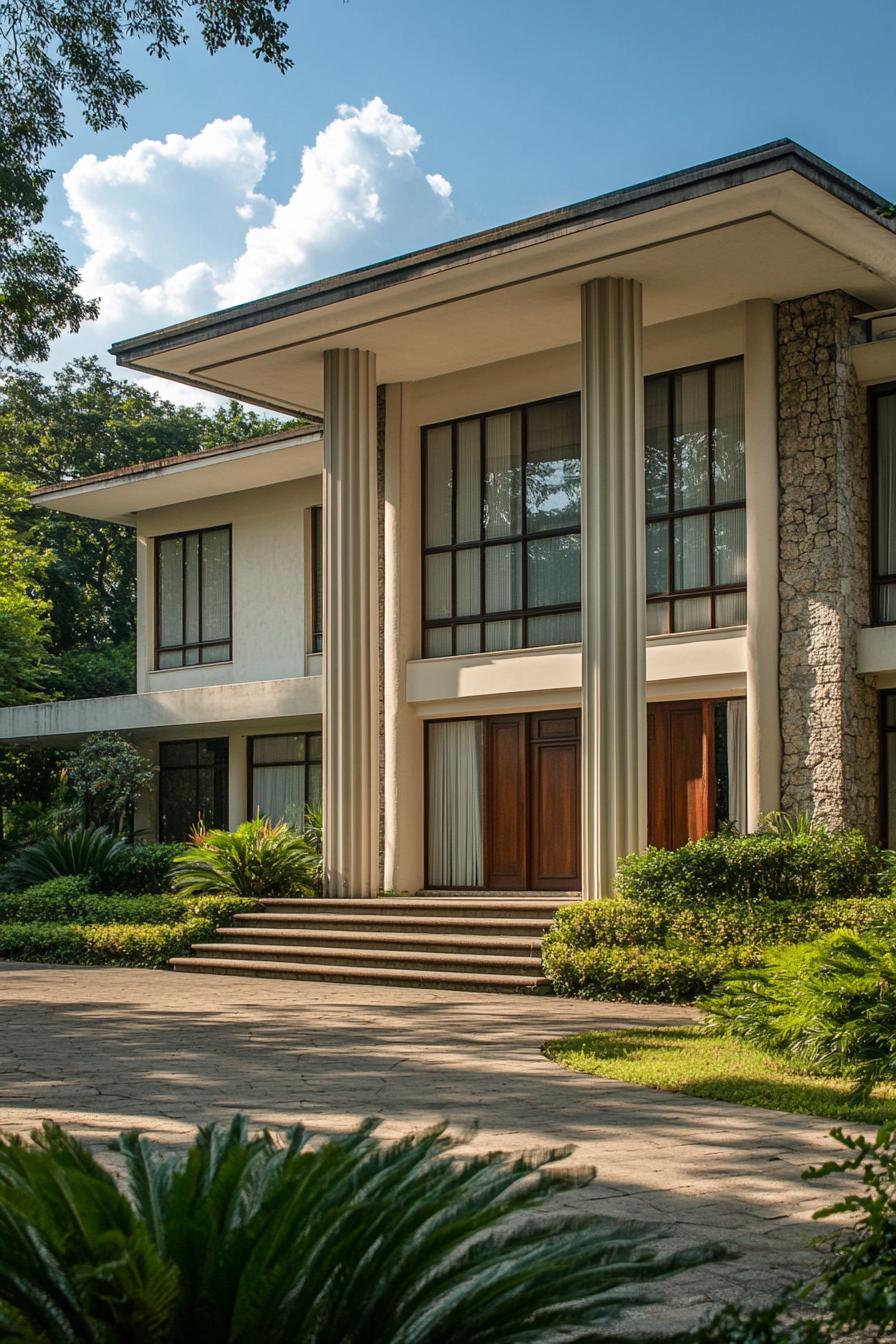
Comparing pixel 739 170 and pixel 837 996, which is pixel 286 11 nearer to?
pixel 739 170

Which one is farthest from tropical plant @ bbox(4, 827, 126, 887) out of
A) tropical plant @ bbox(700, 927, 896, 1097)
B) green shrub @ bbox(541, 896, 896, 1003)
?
tropical plant @ bbox(700, 927, 896, 1097)

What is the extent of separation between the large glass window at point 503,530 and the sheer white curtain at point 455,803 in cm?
116

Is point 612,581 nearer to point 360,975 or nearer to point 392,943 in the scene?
point 392,943

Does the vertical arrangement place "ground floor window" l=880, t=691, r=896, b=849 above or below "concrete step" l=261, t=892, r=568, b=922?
above

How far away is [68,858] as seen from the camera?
2134 cm

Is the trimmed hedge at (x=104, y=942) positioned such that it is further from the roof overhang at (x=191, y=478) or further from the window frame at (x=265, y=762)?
the roof overhang at (x=191, y=478)

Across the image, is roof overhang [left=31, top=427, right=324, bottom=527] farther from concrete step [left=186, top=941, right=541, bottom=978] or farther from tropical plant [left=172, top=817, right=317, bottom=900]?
concrete step [left=186, top=941, right=541, bottom=978]

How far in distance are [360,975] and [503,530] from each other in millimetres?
6702

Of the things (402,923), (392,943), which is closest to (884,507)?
(402,923)

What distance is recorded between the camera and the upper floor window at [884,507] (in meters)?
16.2

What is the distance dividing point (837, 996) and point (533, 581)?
10.6m

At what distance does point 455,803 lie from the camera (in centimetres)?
1938

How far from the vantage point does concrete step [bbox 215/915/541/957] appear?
48.2 ft

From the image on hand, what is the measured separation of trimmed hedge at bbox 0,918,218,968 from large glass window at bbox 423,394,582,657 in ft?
16.9
